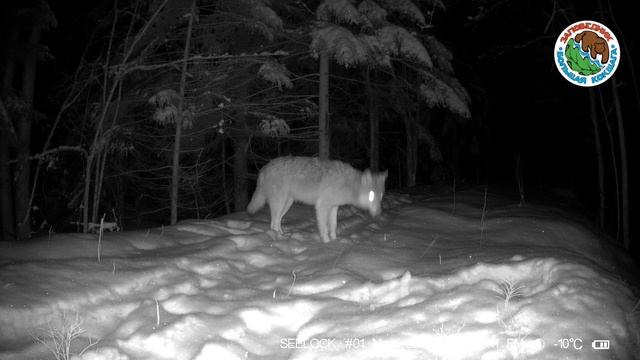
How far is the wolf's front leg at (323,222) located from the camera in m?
8.59

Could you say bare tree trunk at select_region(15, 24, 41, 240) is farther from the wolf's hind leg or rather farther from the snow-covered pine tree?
the snow-covered pine tree

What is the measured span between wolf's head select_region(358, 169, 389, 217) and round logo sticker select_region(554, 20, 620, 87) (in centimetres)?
665

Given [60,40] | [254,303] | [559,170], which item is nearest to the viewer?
[254,303]

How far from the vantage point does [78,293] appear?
187 inches

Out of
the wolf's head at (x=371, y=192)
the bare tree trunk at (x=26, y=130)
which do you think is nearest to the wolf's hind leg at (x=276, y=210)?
the wolf's head at (x=371, y=192)

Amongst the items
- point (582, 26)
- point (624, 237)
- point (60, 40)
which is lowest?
point (624, 237)

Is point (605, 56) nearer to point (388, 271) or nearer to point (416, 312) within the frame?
point (388, 271)

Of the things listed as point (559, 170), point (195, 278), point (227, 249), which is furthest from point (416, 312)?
point (559, 170)

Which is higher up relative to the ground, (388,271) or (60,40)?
(60,40)

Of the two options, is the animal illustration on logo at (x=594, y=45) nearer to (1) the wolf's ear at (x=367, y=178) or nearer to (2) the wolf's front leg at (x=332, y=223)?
(1) the wolf's ear at (x=367, y=178)

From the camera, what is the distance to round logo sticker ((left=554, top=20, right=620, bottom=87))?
11641 millimetres

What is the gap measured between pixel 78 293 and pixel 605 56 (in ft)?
44.8

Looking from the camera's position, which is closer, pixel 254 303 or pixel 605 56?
pixel 254 303

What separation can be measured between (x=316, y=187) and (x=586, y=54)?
8.77 m
